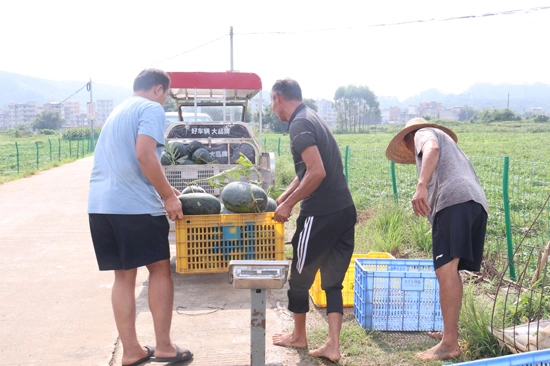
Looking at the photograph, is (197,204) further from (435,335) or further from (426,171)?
(435,335)

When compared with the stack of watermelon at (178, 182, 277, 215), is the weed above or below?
below

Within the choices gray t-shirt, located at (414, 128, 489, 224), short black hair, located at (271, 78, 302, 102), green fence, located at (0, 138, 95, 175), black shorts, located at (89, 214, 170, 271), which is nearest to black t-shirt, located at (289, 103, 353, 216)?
short black hair, located at (271, 78, 302, 102)

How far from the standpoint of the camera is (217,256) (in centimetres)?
509

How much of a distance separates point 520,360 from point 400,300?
2051 millimetres

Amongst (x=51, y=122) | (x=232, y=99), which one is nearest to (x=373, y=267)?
(x=232, y=99)

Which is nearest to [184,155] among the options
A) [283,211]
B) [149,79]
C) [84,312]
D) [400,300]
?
[84,312]

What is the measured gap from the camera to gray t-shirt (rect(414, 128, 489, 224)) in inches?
143

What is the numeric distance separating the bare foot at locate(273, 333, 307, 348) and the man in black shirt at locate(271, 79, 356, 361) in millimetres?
122

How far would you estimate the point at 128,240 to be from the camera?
11.8ft

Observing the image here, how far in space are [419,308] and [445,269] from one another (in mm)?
768

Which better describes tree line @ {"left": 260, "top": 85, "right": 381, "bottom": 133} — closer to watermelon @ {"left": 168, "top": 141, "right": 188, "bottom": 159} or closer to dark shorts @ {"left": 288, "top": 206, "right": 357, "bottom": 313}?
watermelon @ {"left": 168, "top": 141, "right": 188, "bottom": 159}

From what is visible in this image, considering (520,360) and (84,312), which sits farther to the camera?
(84,312)

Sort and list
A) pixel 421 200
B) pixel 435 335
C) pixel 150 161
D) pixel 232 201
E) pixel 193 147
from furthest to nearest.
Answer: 1. pixel 193 147
2. pixel 232 201
3. pixel 435 335
4. pixel 421 200
5. pixel 150 161

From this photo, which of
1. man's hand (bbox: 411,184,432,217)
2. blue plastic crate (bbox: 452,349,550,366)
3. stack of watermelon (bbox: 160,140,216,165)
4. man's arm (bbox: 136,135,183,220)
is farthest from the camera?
stack of watermelon (bbox: 160,140,216,165)
